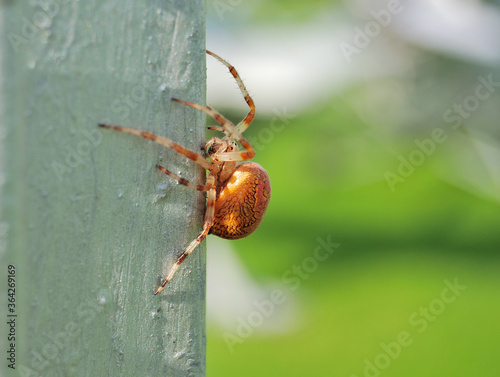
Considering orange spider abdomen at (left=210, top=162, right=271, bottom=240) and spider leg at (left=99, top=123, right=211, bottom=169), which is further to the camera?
orange spider abdomen at (left=210, top=162, right=271, bottom=240)

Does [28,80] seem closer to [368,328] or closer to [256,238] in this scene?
[368,328]

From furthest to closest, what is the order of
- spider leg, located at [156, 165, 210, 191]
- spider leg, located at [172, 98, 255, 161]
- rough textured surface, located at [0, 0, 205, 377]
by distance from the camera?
spider leg, located at [172, 98, 255, 161] → spider leg, located at [156, 165, 210, 191] → rough textured surface, located at [0, 0, 205, 377]

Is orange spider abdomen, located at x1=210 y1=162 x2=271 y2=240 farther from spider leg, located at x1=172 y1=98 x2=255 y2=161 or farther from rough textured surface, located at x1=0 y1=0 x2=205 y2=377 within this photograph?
rough textured surface, located at x1=0 y1=0 x2=205 y2=377

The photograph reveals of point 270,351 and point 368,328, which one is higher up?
point 368,328

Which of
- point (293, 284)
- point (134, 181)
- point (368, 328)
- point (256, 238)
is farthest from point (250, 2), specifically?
point (134, 181)

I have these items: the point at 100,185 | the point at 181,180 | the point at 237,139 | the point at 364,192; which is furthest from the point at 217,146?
the point at 364,192

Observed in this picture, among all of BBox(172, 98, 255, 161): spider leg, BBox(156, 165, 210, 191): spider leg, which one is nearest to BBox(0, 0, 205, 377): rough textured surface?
BBox(156, 165, 210, 191): spider leg

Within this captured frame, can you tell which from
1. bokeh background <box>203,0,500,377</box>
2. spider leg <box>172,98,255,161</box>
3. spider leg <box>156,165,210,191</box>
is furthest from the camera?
bokeh background <box>203,0,500,377</box>

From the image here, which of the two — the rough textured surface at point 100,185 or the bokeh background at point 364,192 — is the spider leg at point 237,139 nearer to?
the rough textured surface at point 100,185
